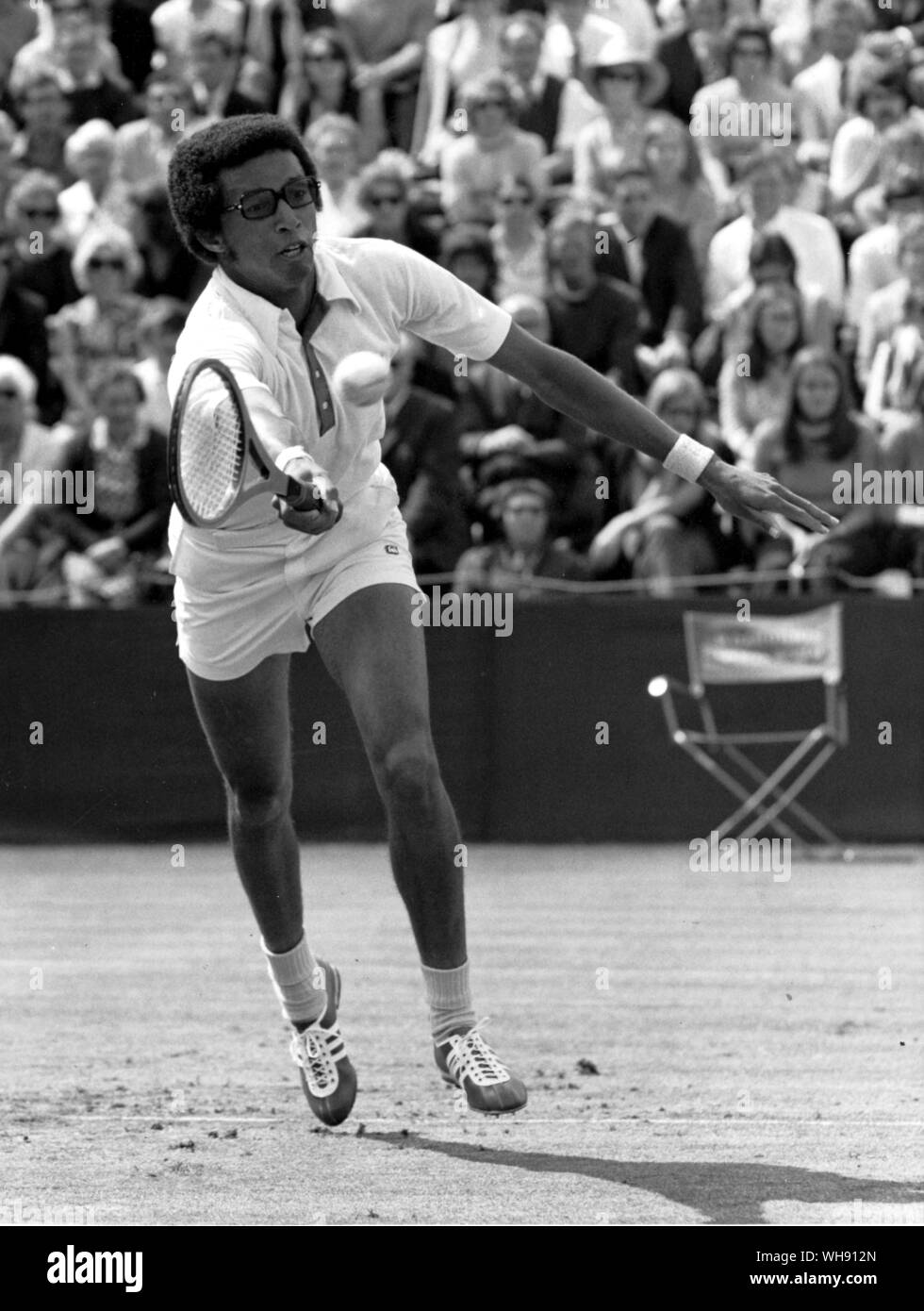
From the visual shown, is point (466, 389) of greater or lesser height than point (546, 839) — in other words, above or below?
above

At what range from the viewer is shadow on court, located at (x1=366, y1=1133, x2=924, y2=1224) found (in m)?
4.85

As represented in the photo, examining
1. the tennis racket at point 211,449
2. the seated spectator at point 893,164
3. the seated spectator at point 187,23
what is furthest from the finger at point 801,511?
the seated spectator at point 187,23

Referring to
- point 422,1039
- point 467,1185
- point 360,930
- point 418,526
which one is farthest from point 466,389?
point 467,1185

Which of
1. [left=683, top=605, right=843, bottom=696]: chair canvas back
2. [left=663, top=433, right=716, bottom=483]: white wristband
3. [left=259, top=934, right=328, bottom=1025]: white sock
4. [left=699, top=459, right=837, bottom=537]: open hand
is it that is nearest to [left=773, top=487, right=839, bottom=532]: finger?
[left=699, top=459, right=837, bottom=537]: open hand

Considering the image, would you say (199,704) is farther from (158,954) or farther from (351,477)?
(158,954)

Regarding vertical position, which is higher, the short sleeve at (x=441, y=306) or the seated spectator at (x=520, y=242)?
the seated spectator at (x=520, y=242)

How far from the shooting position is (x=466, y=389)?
12719 mm

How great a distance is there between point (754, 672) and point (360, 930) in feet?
11.0

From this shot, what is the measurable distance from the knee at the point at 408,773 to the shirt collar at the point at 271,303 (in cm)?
94

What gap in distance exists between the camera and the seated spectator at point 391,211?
13109 mm

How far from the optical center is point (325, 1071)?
5773 millimetres

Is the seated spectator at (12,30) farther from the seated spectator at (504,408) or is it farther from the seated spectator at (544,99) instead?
the seated spectator at (504,408)

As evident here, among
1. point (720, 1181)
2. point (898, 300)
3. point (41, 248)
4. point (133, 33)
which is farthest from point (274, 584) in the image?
point (133, 33)

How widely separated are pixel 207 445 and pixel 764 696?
7880 mm
